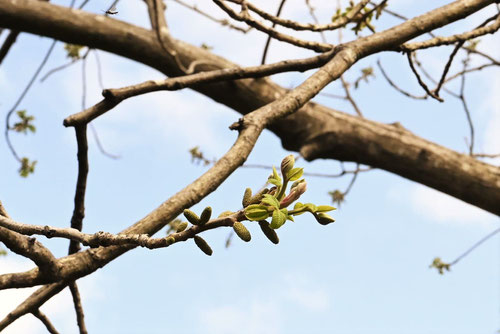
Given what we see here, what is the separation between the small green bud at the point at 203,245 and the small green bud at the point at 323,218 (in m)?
0.19

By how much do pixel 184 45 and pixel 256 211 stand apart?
114 inches

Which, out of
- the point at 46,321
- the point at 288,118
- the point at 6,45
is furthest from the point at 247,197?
the point at 6,45

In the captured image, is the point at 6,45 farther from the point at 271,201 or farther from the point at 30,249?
the point at 271,201

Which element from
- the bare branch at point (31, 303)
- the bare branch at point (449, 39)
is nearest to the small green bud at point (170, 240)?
the bare branch at point (31, 303)

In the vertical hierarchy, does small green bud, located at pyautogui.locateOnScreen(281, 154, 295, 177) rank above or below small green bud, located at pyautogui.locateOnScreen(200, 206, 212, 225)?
above

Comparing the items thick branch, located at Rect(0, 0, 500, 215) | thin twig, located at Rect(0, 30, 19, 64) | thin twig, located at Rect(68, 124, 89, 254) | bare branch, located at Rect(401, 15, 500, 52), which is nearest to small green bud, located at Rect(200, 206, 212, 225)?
thin twig, located at Rect(68, 124, 89, 254)

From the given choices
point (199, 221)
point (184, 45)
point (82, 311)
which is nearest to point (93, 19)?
point (184, 45)

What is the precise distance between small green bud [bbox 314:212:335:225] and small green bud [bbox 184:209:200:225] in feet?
0.68

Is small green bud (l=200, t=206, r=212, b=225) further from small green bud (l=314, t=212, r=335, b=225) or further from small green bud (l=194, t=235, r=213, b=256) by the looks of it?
small green bud (l=314, t=212, r=335, b=225)

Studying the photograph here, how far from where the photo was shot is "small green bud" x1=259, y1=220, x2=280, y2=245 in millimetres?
936

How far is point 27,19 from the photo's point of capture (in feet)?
11.1

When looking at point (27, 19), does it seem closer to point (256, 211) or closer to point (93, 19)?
point (93, 19)

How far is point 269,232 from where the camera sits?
0.94 metres

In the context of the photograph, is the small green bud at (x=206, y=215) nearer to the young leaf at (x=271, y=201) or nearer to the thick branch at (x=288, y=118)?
the young leaf at (x=271, y=201)
